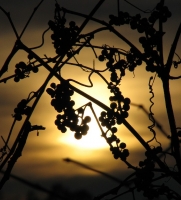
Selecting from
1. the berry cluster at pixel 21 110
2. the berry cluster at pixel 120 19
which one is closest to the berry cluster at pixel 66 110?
the berry cluster at pixel 21 110

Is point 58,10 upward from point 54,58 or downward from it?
upward

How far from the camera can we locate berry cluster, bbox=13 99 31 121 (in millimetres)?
2381

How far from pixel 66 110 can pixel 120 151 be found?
1.21ft

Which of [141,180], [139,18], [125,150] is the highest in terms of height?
[139,18]

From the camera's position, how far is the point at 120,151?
2424mm

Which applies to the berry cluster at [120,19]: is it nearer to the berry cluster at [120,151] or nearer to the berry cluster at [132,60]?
the berry cluster at [132,60]

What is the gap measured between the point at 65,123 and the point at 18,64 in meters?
0.43

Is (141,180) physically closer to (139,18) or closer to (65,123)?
(65,123)

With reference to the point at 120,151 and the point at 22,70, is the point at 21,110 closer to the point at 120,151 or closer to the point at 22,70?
the point at 22,70

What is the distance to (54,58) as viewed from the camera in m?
2.45

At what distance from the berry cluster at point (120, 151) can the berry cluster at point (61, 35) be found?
1.94ft

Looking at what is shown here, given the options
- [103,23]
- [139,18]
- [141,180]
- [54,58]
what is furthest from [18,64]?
[141,180]

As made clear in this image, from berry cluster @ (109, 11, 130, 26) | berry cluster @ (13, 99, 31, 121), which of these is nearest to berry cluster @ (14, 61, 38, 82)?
berry cluster @ (13, 99, 31, 121)

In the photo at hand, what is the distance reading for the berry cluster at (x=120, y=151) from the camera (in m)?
2.40
